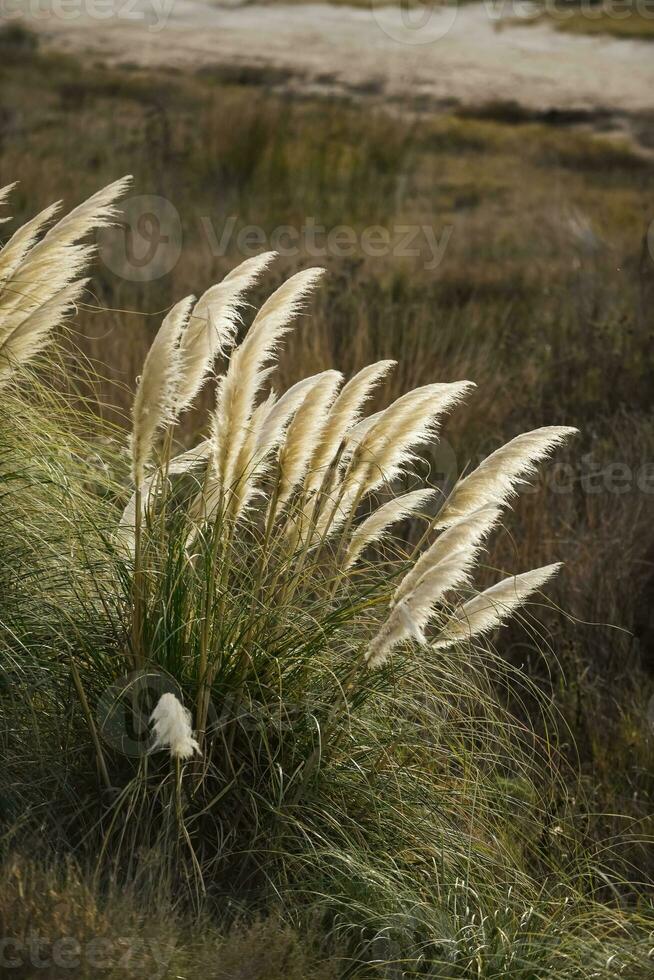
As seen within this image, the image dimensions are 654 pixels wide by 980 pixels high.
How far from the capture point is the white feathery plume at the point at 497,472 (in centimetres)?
239

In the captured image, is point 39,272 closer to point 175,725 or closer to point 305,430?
point 305,430

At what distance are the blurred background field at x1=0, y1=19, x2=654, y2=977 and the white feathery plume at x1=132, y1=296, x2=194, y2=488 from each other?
A: 0.55 metres

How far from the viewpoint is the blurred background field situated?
4.10m

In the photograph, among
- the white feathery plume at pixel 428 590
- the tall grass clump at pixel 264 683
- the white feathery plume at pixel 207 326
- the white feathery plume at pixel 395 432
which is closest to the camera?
the white feathery plume at pixel 428 590

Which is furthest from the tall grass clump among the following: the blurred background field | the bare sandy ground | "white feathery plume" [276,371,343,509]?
the bare sandy ground

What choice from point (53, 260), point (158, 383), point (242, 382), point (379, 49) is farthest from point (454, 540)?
point (379, 49)

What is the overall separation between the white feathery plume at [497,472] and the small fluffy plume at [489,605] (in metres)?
0.17

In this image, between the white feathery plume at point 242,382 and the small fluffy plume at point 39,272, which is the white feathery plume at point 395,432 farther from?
the small fluffy plume at point 39,272

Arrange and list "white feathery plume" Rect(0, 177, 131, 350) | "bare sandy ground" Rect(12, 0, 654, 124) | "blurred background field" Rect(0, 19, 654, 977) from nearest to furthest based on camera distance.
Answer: "white feathery plume" Rect(0, 177, 131, 350)
"blurred background field" Rect(0, 19, 654, 977)
"bare sandy ground" Rect(12, 0, 654, 124)

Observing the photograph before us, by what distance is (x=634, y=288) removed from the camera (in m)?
7.37

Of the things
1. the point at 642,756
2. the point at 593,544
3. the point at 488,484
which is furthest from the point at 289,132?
the point at 488,484

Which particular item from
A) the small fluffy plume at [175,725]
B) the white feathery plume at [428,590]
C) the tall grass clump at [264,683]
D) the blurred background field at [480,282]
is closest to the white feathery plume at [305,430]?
the tall grass clump at [264,683]

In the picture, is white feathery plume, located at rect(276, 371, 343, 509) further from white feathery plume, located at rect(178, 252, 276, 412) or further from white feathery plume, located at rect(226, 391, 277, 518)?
white feathery plume, located at rect(178, 252, 276, 412)

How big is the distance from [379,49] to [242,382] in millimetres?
18446
